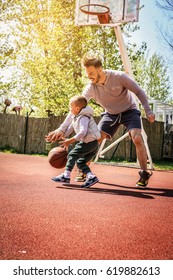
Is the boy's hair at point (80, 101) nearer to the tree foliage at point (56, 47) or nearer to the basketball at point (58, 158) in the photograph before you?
the basketball at point (58, 158)

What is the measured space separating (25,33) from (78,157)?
16975 mm

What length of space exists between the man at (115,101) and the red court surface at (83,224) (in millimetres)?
782

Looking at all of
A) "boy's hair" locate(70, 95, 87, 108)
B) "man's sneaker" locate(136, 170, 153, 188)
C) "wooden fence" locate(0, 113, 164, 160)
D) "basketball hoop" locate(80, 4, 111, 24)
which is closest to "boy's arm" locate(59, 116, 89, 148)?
"boy's hair" locate(70, 95, 87, 108)

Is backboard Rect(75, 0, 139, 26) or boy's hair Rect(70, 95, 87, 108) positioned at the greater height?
backboard Rect(75, 0, 139, 26)

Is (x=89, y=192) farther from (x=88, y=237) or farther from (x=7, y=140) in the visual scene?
(x=7, y=140)

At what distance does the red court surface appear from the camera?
229cm

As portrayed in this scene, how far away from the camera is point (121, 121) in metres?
5.55

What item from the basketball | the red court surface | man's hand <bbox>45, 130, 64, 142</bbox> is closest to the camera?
the red court surface

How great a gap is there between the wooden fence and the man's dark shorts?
311 inches

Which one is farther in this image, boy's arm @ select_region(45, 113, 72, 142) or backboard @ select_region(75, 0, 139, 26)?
backboard @ select_region(75, 0, 139, 26)

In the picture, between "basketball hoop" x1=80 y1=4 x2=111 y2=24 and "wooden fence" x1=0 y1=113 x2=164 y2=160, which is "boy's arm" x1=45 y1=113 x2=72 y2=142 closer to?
"basketball hoop" x1=80 y1=4 x2=111 y2=24

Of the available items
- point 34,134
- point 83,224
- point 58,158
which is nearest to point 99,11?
point 58,158

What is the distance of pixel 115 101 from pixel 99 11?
443cm
